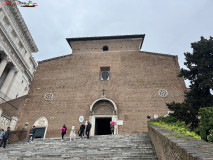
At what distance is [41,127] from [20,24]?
19.9 metres

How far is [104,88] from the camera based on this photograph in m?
15.6

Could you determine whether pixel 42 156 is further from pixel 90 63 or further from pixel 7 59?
pixel 7 59

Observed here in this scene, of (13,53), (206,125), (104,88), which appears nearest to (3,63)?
(13,53)

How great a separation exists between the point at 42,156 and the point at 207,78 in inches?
342

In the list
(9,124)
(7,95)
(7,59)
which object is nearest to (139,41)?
(9,124)

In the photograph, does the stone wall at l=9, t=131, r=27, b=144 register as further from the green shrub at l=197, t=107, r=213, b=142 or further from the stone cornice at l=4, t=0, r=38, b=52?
the stone cornice at l=4, t=0, r=38, b=52

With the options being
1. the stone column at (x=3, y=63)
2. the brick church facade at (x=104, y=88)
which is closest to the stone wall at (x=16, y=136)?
the brick church facade at (x=104, y=88)

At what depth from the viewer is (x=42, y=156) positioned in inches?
246

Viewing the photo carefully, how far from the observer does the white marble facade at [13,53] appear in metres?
22.4

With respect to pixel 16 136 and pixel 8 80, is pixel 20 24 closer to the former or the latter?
pixel 8 80

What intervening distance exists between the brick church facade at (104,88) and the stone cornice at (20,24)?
11809mm

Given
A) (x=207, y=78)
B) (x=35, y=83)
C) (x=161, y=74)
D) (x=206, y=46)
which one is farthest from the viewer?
(x=35, y=83)

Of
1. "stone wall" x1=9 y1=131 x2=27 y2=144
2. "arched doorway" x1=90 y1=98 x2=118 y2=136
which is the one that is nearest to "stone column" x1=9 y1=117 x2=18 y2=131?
"stone wall" x1=9 y1=131 x2=27 y2=144

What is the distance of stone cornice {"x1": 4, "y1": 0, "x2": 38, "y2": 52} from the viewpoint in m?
24.3
